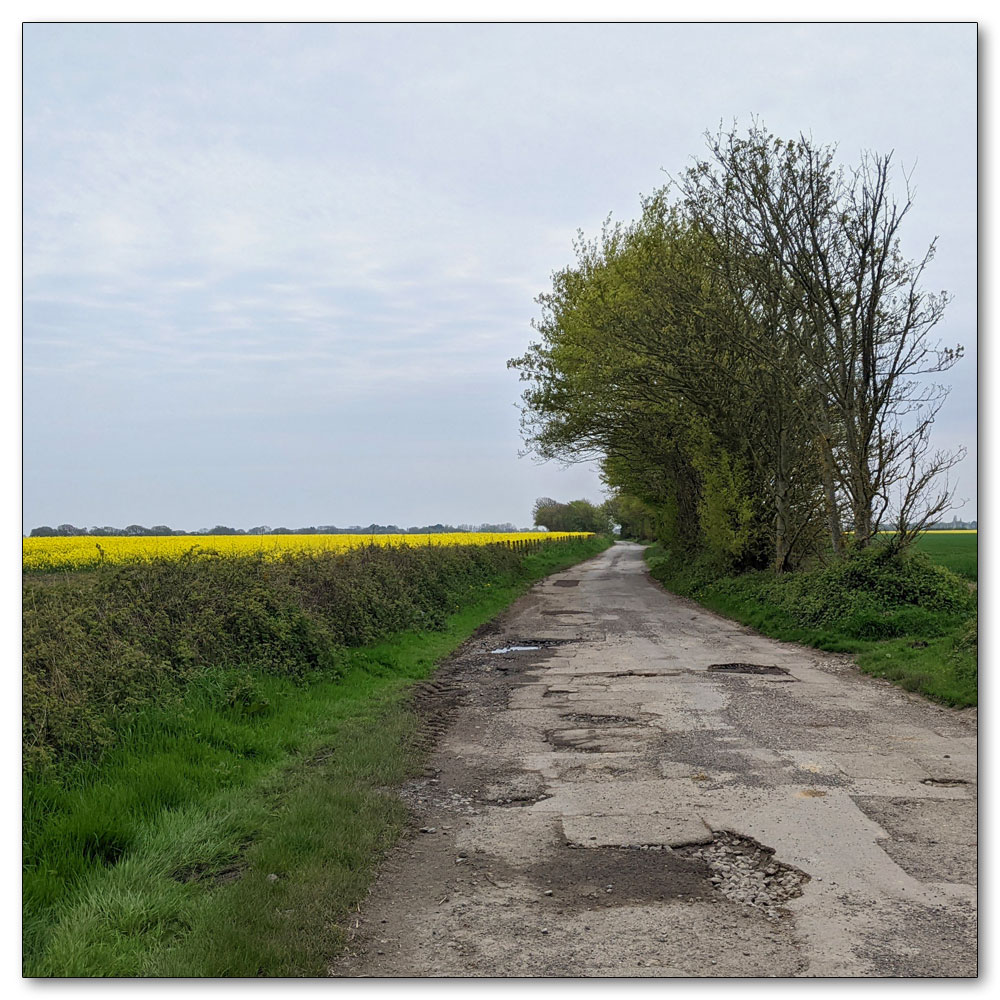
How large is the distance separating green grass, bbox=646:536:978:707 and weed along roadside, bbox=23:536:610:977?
618cm

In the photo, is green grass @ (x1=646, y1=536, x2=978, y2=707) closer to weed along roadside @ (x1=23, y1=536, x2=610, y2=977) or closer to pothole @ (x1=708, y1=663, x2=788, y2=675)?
pothole @ (x1=708, y1=663, x2=788, y2=675)

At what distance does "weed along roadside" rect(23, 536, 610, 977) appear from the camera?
379 centimetres

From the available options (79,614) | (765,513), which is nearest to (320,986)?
(79,614)

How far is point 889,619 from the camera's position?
13.4m

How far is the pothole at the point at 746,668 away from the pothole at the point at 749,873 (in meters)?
6.47

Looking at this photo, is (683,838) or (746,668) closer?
(683,838)

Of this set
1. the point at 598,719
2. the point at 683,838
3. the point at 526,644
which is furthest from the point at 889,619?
the point at 683,838

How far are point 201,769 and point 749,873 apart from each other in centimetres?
394

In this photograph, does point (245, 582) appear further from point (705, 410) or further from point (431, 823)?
point (705, 410)

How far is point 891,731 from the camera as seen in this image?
784 cm

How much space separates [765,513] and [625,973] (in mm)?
20204

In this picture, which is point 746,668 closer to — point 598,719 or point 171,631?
point 598,719

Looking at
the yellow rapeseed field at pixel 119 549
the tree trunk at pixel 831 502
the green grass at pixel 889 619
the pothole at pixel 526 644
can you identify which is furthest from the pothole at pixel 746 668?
the yellow rapeseed field at pixel 119 549

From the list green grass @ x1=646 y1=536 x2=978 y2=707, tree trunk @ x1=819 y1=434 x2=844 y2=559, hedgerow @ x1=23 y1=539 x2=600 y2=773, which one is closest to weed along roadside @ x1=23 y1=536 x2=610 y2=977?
hedgerow @ x1=23 y1=539 x2=600 y2=773
